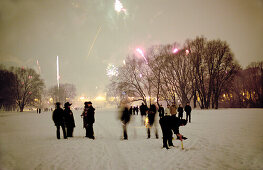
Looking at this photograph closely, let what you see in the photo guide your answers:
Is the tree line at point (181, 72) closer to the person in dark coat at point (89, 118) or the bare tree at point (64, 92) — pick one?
the person in dark coat at point (89, 118)

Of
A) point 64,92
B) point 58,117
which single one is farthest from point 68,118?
point 64,92

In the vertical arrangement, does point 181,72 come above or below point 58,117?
above

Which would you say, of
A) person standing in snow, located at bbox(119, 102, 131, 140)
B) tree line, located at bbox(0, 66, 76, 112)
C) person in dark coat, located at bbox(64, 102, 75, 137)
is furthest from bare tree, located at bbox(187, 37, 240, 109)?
tree line, located at bbox(0, 66, 76, 112)

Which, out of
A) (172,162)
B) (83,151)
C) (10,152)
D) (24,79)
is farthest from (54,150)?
(24,79)

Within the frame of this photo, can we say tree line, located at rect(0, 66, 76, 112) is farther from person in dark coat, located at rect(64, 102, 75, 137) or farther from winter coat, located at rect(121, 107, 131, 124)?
winter coat, located at rect(121, 107, 131, 124)

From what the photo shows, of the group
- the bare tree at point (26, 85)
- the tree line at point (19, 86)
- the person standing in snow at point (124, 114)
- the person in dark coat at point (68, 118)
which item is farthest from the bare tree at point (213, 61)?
the bare tree at point (26, 85)

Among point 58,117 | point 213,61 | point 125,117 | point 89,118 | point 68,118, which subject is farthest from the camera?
point 213,61

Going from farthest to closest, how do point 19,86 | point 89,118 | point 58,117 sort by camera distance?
point 19,86, point 89,118, point 58,117

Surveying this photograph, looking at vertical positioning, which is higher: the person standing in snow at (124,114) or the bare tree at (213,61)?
the bare tree at (213,61)

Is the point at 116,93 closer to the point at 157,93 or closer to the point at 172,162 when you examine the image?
the point at 157,93

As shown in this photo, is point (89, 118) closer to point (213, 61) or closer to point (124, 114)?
point (124, 114)

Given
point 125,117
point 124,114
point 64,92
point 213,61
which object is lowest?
point 125,117

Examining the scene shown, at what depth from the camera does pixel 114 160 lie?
624cm

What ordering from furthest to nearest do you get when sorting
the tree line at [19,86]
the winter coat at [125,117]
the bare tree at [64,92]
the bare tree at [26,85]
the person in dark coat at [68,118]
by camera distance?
the bare tree at [64,92] → the bare tree at [26,85] → the tree line at [19,86] → the person in dark coat at [68,118] → the winter coat at [125,117]
